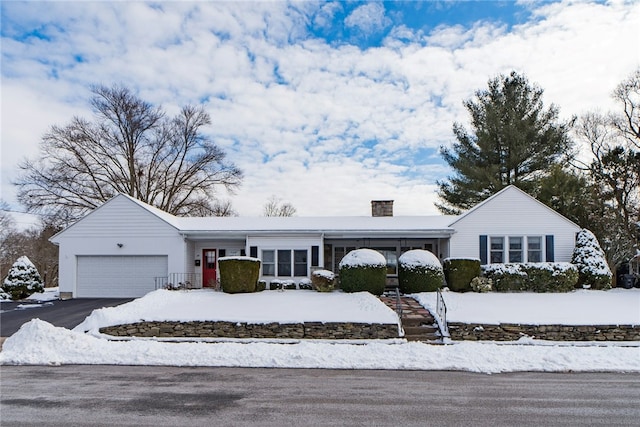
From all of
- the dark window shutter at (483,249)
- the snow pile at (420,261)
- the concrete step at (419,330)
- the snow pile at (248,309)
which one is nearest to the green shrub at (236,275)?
the snow pile at (248,309)

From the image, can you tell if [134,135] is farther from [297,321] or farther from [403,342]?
[403,342]

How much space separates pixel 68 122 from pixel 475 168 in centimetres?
2798

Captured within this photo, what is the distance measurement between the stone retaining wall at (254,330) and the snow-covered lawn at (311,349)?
225mm

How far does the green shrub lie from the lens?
1619 cm

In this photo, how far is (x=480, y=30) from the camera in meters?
12.3

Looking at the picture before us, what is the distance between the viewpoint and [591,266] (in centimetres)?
1739

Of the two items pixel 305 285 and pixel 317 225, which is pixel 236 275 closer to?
pixel 305 285

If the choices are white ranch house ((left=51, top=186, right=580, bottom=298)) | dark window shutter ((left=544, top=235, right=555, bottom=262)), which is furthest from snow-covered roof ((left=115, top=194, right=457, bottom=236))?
dark window shutter ((left=544, top=235, right=555, bottom=262))

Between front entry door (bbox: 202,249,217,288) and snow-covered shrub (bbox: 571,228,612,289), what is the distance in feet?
52.7

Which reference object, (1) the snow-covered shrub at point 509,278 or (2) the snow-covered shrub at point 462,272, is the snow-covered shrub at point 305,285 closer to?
(2) the snow-covered shrub at point 462,272

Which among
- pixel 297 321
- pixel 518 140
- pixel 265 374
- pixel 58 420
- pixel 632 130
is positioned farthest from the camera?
pixel 518 140

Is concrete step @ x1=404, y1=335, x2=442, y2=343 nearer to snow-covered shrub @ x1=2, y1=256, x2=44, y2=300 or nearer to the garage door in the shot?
the garage door

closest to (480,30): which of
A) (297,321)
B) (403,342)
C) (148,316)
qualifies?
(403,342)

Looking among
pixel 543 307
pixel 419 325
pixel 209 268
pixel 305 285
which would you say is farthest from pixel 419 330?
pixel 209 268
